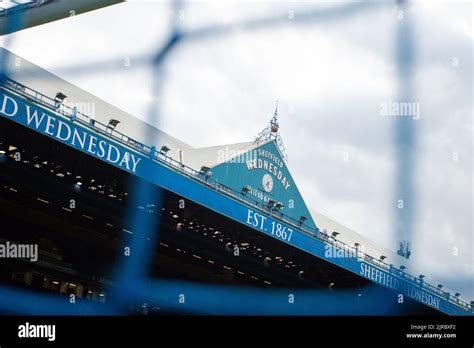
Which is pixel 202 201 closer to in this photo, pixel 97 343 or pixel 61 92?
pixel 61 92

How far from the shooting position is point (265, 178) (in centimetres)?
1880

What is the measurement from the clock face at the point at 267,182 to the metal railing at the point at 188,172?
2.56 meters

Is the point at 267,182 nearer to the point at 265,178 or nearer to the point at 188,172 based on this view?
the point at 265,178

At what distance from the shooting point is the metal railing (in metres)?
10.5

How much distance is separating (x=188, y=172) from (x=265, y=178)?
5.53 m

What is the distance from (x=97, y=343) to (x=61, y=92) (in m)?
7.67

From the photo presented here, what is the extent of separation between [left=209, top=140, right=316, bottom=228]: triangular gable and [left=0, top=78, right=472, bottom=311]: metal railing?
0.70m

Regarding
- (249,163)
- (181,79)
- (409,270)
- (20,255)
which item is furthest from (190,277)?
(181,79)

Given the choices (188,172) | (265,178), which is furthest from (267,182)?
(188,172)

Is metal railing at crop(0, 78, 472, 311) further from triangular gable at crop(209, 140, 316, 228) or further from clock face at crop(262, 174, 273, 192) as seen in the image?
clock face at crop(262, 174, 273, 192)

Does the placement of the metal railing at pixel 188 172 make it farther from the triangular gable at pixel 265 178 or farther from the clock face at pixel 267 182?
the clock face at pixel 267 182

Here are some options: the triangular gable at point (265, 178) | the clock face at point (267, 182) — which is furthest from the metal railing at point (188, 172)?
the clock face at point (267, 182)

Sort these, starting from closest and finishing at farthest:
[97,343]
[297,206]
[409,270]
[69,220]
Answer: [97,343] → [409,270] → [69,220] → [297,206]

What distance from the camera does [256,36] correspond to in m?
9.34
